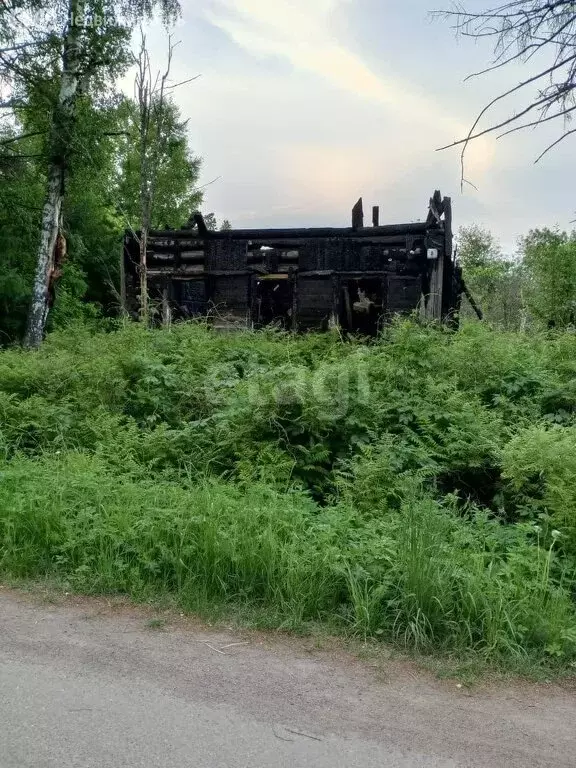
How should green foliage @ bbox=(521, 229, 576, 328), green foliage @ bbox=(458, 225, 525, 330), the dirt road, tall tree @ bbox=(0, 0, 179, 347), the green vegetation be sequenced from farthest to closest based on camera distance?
green foliage @ bbox=(458, 225, 525, 330) < green foliage @ bbox=(521, 229, 576, 328) < tall tree @ bbox=(0, 0, 179, 347) < the green vegetation < the dirt road

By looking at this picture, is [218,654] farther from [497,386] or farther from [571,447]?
[497,386]

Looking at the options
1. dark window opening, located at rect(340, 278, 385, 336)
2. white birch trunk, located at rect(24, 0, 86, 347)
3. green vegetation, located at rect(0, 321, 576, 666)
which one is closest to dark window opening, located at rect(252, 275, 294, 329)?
dark window opening, located at rect(340, 278, 385, 336)

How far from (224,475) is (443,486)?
88.4 inches

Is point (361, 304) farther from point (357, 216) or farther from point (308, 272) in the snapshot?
point (357, 216)

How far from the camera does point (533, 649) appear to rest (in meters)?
3.53

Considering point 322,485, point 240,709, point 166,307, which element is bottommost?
point 240,709

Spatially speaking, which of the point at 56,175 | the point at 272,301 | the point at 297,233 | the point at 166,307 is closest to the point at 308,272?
the point at 297,233

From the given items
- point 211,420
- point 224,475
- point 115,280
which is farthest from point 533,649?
point 115,280

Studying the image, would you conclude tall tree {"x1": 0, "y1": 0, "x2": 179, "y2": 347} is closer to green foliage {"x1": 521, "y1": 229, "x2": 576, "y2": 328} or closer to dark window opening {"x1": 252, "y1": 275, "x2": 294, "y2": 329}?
dark window opening {"x1": 252, "y1": 275, "x2": 294, "y2": 329}

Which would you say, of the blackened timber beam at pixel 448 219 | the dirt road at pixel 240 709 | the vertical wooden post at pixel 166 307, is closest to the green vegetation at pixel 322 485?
the dirt road at pixel 240 709

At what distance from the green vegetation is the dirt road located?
0.41 m

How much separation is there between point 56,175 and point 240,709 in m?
15.3

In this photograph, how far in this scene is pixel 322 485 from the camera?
623cm

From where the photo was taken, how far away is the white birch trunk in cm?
1502
